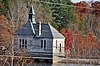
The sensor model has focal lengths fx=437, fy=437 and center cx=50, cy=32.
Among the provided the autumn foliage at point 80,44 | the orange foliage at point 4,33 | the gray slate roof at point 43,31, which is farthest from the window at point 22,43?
the autumn foliage at point 80,44

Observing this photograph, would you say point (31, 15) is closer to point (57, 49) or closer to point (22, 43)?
point (22, 43)

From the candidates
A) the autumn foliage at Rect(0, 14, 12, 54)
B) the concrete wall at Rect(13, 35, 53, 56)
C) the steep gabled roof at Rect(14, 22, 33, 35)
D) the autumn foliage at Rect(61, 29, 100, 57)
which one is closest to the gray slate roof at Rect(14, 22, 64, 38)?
the steep gabled roof at Rect(14, 22, 33, 35)

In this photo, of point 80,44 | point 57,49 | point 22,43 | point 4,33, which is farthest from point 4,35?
point 57,49

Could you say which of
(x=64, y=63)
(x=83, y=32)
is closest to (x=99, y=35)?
(x=83, y=32)

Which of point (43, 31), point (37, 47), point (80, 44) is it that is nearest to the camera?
point (80, 44)

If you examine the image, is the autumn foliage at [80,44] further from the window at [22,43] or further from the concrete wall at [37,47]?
the window at [22,43]

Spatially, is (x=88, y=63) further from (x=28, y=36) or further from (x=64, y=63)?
(x=28, y=36)

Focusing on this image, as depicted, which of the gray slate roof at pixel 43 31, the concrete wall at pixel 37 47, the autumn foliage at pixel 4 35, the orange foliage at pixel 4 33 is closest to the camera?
the autumn foliage at pixel 4 35

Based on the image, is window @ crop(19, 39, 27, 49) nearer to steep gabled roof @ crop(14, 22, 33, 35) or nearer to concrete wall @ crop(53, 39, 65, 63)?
steep gabled roof @ crop(14, 22, 33, 35)

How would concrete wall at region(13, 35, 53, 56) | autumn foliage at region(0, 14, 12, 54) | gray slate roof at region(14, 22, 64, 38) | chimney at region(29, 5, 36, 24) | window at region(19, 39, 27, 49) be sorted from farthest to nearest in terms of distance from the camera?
chimney at region(29, 5, 36, 24)
gray slate roof at region(14, 22, 64, 38)
concrete wall at region(13, 35, 53, 56)
window at region(19, 39, 27, 49)
autumn foliage at region(0, 14, 12, 54)

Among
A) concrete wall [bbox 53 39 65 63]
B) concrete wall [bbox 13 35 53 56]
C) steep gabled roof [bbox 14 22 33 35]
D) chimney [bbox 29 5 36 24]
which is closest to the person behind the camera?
concrete wall [bbox 53 39 65 63]

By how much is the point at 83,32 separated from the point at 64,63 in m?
5.39

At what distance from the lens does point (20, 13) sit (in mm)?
26578

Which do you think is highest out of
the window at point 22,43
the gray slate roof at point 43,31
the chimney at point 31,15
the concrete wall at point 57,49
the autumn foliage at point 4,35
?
the chimney at point 31,15
